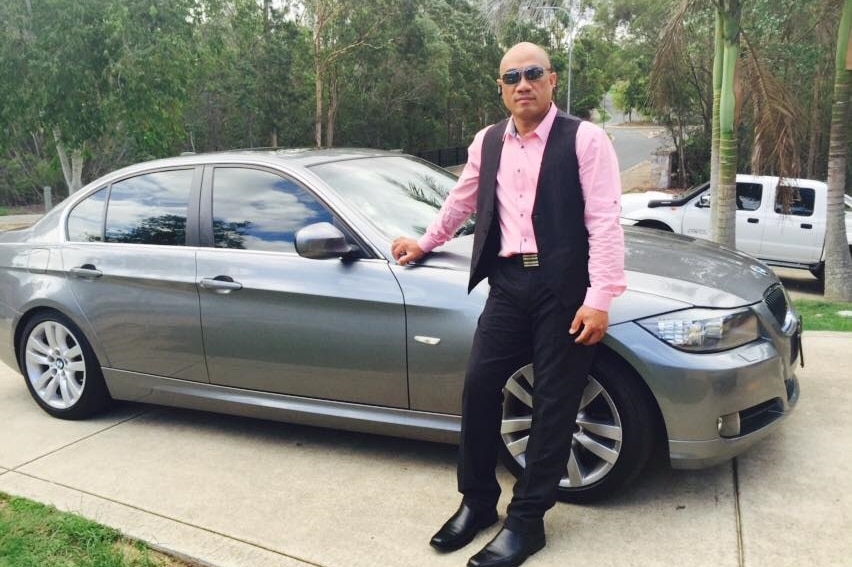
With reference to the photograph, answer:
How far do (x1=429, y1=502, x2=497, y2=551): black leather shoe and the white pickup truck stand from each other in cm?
802

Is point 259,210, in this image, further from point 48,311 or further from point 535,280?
point 535,280

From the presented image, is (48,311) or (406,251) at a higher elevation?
(406,251)

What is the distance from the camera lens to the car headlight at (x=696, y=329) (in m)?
3.15

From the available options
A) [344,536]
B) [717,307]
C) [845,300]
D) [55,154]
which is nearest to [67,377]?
[344,536]

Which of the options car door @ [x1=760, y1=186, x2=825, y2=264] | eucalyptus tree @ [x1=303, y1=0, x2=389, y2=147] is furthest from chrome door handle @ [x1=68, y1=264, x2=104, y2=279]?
eucalyptus tree @ [x1=303, y1=0, x2=389, y2=147]

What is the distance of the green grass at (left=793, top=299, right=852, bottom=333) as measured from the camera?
6.43 m

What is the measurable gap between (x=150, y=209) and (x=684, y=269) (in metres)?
2.93

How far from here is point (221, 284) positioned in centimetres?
402

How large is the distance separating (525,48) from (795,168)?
6.31 metres

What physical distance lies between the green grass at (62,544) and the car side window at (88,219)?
5.72 ft

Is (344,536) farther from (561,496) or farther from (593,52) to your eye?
(593,52)

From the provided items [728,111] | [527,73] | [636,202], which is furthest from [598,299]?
[636,202]

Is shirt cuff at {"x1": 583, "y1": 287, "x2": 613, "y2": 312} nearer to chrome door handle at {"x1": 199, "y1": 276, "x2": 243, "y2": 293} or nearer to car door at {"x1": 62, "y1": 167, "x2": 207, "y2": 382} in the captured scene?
chrome door handle at {"x1": 199, "y1": 276, "x2": 243, "y2": 293}

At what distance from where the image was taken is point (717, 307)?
126 inches
